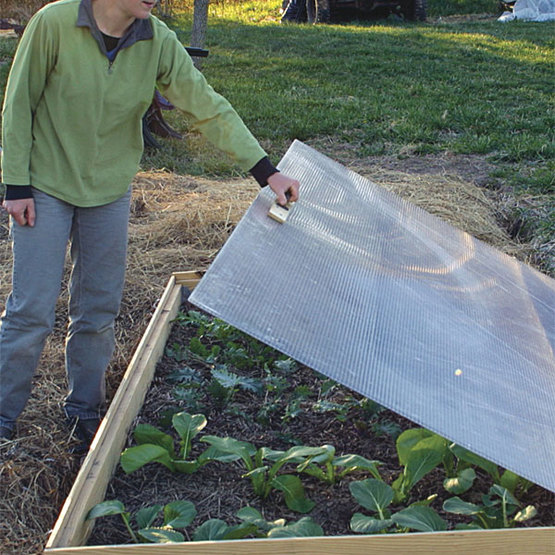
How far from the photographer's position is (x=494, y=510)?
2.12 meters

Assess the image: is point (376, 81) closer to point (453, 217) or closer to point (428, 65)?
point (428, 65)

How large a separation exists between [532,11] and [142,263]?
46.7ft

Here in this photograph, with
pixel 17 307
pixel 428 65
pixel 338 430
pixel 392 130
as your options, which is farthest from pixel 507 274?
Answer: pixel 428 65

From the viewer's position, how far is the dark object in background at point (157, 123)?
665 centimetres

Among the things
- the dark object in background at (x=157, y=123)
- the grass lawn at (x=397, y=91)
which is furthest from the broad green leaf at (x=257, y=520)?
the dark object in background at (x=157, y=123)

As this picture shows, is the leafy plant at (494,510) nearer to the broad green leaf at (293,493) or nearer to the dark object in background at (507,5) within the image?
the broad green leaf at (293,493)

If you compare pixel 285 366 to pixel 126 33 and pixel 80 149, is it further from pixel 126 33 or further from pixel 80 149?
pixel 126 33

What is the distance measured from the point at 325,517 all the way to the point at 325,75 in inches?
346

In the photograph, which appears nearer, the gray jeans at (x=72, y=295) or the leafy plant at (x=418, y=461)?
the leafy plant at (x=418, y=461)

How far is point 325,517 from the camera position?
221 centimetres

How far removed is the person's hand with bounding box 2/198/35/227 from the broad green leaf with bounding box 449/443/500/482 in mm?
1430

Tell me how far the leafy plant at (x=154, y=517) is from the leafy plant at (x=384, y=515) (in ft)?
1.44

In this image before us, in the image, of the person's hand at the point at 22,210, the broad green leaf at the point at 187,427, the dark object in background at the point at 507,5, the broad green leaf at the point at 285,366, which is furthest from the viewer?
the dark object in background at the point at 507,5

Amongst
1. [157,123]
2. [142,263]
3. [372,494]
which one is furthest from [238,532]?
[157,123]
